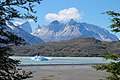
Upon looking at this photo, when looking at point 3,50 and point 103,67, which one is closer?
point 3,50

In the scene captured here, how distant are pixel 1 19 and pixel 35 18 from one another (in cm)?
103

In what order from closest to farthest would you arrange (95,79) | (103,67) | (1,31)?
(1,31)
(103,67)
(95,79)

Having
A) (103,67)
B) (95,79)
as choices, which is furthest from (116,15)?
(95,79)

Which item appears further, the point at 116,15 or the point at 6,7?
the point at 116,15

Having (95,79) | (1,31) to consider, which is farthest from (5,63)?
(95,79)

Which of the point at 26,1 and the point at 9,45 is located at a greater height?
the point at 26,1

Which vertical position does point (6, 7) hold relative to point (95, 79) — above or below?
above

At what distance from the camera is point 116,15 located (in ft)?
36.2

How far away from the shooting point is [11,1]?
31.4ft

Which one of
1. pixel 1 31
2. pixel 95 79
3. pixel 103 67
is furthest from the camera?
pixel 95 79

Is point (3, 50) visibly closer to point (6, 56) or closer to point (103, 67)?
point (6, 56)

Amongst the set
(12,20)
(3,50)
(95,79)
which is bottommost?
(95,79)

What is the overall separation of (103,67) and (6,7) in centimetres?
390

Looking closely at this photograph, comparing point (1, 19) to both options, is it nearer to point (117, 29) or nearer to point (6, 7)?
point (6, 7)
